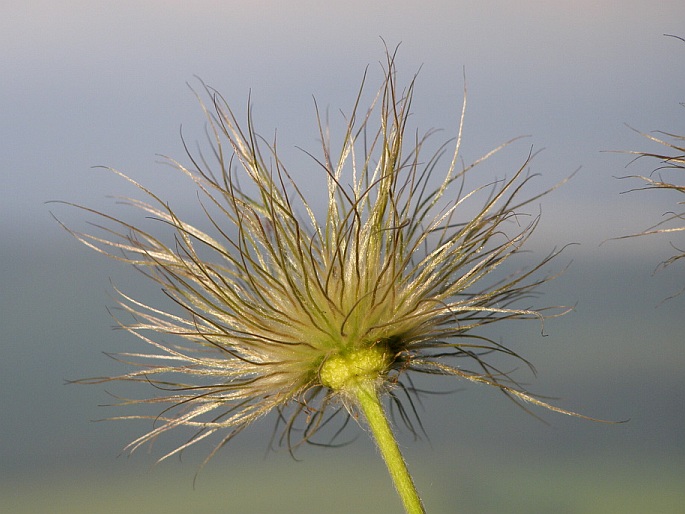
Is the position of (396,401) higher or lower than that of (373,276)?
lower

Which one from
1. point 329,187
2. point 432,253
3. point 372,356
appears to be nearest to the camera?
point 372,356

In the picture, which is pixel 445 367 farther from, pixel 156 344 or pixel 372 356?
pixel 156 344

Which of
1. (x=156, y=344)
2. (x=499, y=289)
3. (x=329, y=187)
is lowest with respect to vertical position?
(x=499, y=289)

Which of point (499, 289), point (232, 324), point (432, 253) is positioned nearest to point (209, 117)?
point (232, 324)

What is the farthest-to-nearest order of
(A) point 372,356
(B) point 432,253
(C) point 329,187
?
(C) point 329,187 → (B) point 432,253 → (A) point 372,356

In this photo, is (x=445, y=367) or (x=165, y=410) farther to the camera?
(x=165, y=410)

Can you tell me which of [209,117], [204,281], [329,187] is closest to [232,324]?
[204,281]
